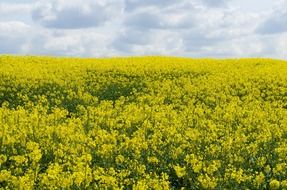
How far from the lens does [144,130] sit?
45.8 ft

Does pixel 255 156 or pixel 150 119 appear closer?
pixel 255 156

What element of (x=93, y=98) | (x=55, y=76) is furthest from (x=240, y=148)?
(x=55, y=76)

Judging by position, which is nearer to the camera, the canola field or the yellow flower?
the yellow flower

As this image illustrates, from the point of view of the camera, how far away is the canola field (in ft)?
32.1

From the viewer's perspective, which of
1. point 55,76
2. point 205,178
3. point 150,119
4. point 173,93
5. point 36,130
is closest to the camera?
point 205,178

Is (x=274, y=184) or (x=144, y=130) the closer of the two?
(x=274, y=184)

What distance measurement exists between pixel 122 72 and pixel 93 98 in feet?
24.1

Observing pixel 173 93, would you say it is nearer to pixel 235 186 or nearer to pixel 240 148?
pixel 240 148

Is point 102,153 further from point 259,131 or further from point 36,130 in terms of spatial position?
point 259,131

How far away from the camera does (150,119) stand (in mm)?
16047

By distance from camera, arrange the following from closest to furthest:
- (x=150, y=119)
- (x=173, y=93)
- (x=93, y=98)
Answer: (x=150, y=119) < (x=93, y=98) < (x=173, y=93)

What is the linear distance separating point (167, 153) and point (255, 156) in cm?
193

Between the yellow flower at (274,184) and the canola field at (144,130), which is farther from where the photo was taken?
the canola field at (144,130)

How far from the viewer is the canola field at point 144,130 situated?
32.1 ft
